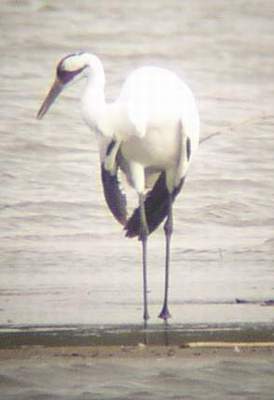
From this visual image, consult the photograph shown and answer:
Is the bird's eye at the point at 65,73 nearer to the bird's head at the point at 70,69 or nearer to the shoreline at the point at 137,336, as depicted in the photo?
the bird's head at the point at 70,69

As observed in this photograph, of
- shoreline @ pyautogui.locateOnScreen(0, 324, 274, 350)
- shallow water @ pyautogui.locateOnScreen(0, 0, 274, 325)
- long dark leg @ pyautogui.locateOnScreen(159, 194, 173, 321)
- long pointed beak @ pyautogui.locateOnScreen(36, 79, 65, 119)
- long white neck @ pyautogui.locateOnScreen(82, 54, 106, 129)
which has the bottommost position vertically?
shallow water @ pyautogui.locateOnScreen(0, 0, 274, 325)

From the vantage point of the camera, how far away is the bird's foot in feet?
29.7

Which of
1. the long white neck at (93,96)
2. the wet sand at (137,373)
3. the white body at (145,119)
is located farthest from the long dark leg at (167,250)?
the long white neck at (93,96)

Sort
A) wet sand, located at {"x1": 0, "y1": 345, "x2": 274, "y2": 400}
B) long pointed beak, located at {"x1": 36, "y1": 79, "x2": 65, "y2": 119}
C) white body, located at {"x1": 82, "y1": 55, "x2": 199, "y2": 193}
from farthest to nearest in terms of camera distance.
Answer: long pointed beak, located at {"x1": 36, "y1": 79, "x2": 65, "y2": 119} → white body, located at {"x1": 82, "y1": 55, "x2": 199, "y2": 193} → wet sand, located at {"x1": 0, "y1": 345, "x2": 274, "y2": 400}

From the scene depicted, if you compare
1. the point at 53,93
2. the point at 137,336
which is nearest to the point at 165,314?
the point at 137,336

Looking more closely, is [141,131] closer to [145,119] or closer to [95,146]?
[145,119]

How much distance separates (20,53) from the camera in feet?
35.9

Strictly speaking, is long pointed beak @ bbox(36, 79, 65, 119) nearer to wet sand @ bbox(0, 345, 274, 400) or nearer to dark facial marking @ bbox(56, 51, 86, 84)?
dark facial marking @ bbox(56, 51, 86, 84)

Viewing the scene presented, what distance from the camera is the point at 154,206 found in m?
9.68

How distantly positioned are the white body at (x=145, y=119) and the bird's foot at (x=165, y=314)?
683 mm

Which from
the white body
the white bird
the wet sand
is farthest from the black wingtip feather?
the wet sand

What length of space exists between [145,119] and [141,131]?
0.23 feet

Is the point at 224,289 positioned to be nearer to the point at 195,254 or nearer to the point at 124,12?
the point at 195,254

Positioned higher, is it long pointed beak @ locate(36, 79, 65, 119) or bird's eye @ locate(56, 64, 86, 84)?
bird's eye @ locate(56, 64, 86, 84)
